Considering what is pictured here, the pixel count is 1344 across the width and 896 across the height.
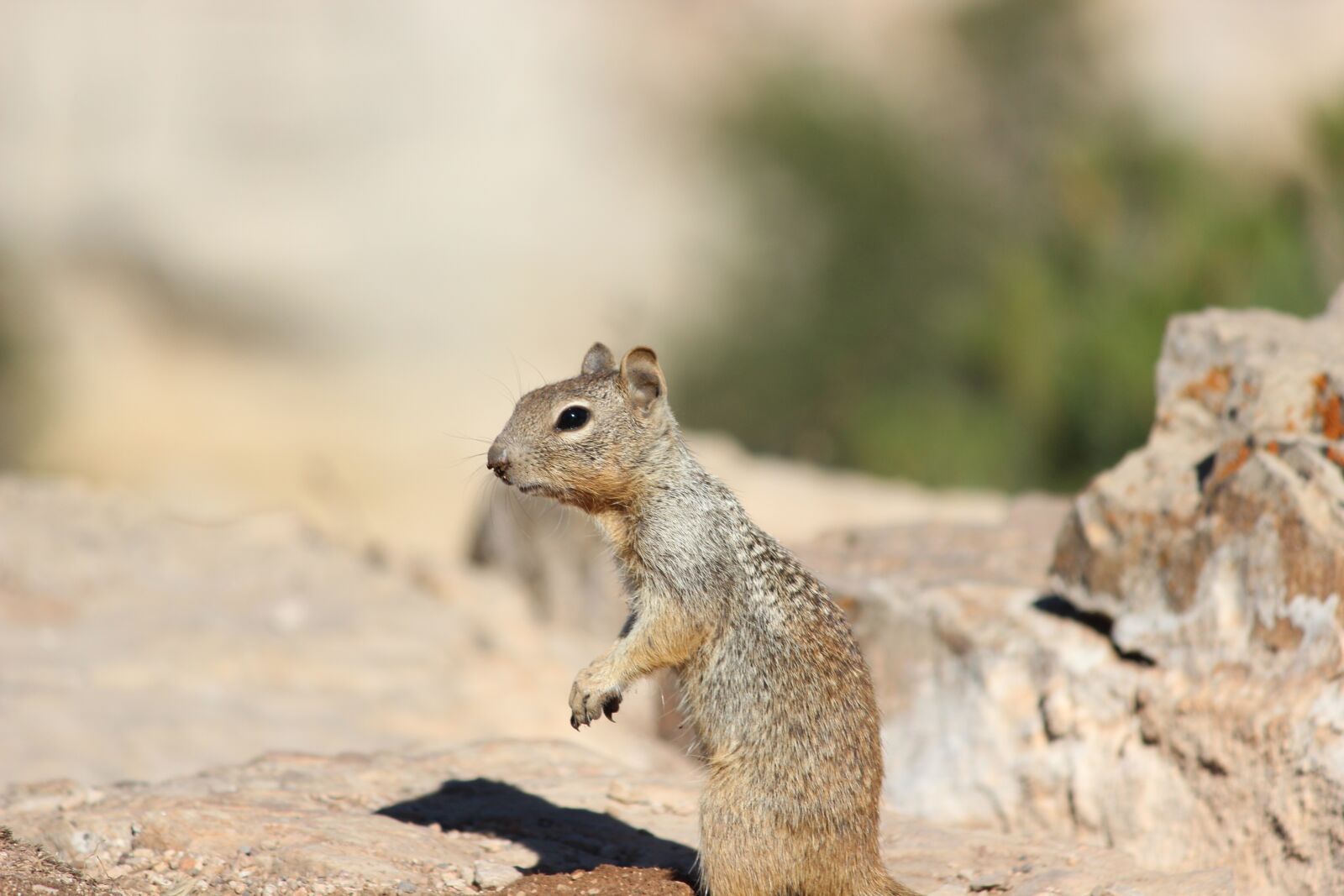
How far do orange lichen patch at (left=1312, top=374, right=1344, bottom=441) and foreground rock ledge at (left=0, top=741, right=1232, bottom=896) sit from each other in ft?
5.68

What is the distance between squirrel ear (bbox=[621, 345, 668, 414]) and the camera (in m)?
5.07

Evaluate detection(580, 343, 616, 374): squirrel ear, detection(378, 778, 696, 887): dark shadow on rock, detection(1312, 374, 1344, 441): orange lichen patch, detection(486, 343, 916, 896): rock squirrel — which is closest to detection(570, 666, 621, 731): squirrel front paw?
detection(486, 343, 916, 896): rock squirrel

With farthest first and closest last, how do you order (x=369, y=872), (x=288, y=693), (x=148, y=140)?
1. (x=148, y=140)
2. (x=288, y=693)
3. (x=369, y=872)

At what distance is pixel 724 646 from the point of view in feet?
15.8

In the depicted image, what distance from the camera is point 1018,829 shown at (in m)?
5.98

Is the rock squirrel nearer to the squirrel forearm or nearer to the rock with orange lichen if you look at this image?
the squirrel forearm

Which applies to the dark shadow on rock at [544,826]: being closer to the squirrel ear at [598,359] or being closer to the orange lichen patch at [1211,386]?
the squirrel ear at [598,359]

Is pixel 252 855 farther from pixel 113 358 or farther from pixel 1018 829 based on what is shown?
pixel 113 358

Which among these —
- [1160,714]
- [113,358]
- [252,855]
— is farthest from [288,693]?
[113,358]

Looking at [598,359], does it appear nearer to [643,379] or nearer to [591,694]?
[643,379]

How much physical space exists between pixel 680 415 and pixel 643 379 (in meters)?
12.0

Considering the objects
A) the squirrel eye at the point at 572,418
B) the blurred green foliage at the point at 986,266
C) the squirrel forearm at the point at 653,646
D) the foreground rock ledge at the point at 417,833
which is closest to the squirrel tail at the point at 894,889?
the foreground rock ledge at the point at 417,833

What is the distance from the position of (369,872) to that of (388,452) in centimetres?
1454

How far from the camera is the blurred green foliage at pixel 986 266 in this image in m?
9.98
